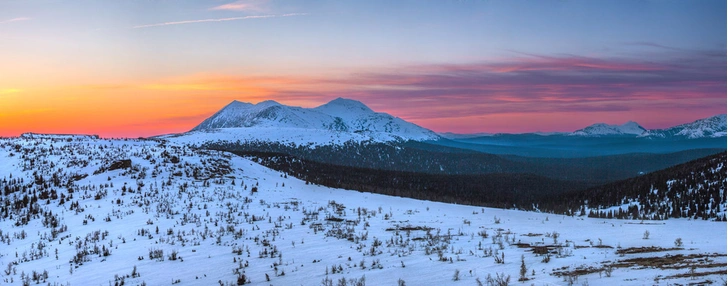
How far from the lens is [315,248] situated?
46.7ft

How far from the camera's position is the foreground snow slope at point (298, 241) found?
1055 cm

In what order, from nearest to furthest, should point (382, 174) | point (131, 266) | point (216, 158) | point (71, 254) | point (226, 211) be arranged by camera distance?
point (131, 266) → point (71, 254) → point (226, 211) → point (216, 158) → point (382, 174)

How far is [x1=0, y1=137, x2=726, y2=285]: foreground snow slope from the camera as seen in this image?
10547mm

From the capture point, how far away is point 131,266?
40.9 ft

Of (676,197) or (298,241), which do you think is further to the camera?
(676,197)

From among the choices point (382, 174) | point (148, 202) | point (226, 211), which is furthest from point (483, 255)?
point (382, 174)

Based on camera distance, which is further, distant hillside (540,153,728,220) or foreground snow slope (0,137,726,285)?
distant hillside (540,153,728,220)

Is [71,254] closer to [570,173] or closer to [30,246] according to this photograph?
[30,246]

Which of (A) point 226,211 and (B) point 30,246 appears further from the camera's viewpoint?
(A) point 226,211

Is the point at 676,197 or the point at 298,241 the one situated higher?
the point at 298,241

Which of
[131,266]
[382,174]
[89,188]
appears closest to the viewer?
[131,266]

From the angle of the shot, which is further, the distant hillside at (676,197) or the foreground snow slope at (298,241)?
the distant hillside at (676,197)

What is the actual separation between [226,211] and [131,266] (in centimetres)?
965

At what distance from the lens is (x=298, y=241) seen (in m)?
15.4
